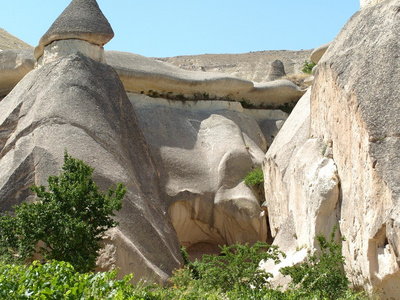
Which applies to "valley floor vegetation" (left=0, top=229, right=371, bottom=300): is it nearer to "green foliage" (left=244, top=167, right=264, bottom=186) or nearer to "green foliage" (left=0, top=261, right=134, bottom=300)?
"green foliage" (left=0, top=261, right=134, bottom=300)

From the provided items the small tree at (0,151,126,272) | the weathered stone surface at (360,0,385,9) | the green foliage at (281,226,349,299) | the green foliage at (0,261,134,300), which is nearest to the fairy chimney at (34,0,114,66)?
the small tree at (0,151,126,272)

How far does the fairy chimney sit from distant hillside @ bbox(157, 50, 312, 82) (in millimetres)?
24259

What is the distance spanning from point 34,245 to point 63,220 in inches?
24.9

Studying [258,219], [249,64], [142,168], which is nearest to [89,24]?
[142,168]

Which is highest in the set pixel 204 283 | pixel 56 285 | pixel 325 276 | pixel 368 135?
pixel 368 135

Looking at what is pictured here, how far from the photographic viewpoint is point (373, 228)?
9.42m

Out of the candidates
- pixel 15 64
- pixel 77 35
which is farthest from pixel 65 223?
pixel 15 64

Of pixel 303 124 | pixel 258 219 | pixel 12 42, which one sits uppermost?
pixel 12 42

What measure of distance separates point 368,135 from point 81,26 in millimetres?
7647

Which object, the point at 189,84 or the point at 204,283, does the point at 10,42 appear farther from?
the point at 204,283

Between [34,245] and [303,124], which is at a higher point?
[303,124]

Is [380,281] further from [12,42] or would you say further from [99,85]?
[12,42]

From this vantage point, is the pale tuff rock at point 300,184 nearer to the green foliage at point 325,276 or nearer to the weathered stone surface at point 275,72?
the green foliage at point 325,276

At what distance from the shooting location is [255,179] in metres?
17.7
